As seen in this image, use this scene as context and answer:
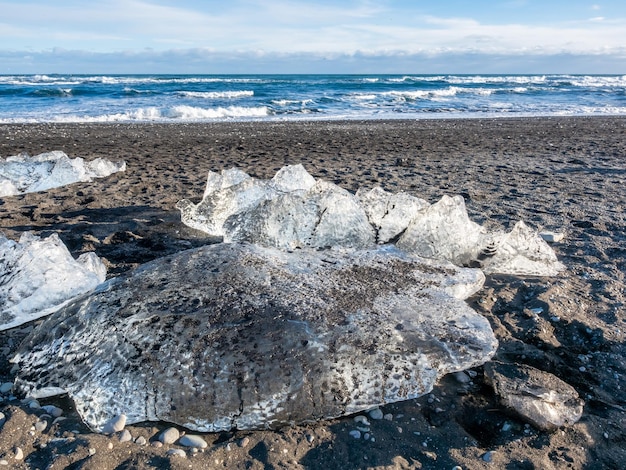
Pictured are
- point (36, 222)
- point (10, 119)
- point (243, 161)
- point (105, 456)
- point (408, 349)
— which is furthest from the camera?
point (10, 119)

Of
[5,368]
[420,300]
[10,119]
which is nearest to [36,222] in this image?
[5,368]

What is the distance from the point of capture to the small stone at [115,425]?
1.90 meters

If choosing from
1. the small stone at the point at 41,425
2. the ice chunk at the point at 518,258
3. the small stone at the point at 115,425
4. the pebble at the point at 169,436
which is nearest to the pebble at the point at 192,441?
the pebble at the point at 169,436

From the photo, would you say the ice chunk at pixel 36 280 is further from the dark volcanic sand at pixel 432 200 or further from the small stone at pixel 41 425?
the small stone at pixel 41 425

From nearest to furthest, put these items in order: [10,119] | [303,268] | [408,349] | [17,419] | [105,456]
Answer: [105,456], [17,419], [408,349], [303,268], [10,119]

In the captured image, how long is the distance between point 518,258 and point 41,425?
9.86ft

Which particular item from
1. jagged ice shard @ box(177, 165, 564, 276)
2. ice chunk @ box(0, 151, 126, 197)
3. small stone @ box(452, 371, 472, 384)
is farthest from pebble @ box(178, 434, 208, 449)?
ice chunk @ box(0, 151, 126, 197)

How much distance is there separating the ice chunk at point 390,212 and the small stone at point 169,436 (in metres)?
2.07

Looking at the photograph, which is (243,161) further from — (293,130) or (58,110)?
(58,110)

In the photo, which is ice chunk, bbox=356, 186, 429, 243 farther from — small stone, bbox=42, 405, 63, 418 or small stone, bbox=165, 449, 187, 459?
small stone, bbox=42, 405, 63, 418

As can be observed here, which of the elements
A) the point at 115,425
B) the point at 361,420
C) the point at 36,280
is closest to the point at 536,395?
the point at 361,420

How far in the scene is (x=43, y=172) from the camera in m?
5.89

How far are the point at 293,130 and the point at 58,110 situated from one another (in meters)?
10.6

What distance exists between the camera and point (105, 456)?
5.81 feet
